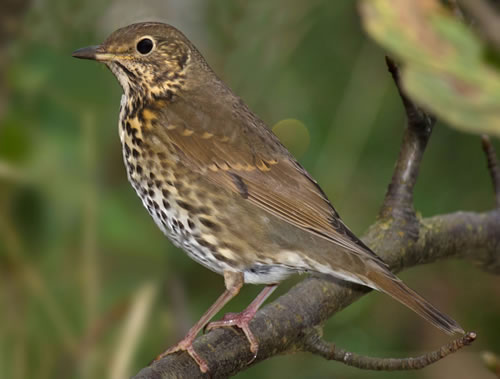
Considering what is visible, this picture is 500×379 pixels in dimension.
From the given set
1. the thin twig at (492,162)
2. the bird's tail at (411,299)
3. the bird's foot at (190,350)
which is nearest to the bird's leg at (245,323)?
the bird's foot at (190,350)

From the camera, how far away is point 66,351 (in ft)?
11.5

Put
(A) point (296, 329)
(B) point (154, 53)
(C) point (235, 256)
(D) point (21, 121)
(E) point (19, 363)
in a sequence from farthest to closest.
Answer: (D) point (21, 121) < (E) point (19, 363) < (B) point (154, 53) < (C) point (235, 256) < (A) point (296, 329)

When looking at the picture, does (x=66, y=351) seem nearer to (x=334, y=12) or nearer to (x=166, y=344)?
(x=166, y=344)

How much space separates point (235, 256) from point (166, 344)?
1345mm

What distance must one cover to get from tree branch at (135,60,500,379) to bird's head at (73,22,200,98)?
81cm

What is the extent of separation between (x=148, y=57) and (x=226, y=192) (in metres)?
0.58

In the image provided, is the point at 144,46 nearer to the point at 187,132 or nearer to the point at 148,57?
the point at 148,57

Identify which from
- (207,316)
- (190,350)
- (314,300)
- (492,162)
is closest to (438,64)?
(190,350)

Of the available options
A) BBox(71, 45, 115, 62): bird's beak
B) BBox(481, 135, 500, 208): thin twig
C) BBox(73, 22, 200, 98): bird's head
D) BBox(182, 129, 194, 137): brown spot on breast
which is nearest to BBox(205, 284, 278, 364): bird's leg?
BBox(182, 129, 194, 137): brown spot on breast

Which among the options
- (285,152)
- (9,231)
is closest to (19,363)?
(9,231)

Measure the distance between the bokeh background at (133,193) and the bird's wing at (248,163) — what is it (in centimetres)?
114

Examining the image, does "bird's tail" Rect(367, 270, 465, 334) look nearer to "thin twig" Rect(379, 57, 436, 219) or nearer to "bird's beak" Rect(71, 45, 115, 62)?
"thin twig" Rect(379, 57, 436, 219)

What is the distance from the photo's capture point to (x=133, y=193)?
152 inches

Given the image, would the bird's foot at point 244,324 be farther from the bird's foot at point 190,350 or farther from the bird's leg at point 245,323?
the bird's foot at point 190,350
